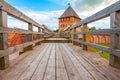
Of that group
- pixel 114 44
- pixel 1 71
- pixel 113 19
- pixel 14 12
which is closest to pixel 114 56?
pixel 114 44

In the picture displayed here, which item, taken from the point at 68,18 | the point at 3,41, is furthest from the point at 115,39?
the point at 68,18

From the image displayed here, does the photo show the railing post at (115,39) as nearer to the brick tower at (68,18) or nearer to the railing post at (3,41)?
the railing post at (3,41)

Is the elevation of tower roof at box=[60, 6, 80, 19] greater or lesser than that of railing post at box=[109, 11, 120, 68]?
greater

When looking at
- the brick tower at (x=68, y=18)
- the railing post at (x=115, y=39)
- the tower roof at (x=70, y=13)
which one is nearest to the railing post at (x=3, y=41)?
the railing post at (x=115, y=39)

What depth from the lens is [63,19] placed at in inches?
1879

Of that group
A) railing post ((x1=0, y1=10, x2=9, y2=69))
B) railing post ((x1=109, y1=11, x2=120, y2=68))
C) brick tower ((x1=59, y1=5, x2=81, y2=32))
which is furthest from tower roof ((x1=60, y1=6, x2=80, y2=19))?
railing post ((x1=0, y1=10, x2=9, y2=69))

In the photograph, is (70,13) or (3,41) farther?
(70,13)

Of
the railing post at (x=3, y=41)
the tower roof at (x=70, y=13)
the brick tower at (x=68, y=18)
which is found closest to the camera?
the railing post at (x=3, y=41)

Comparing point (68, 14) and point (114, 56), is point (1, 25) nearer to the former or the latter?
point (114, 56)

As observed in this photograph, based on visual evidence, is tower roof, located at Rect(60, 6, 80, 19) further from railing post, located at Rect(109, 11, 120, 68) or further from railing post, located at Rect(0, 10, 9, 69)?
railing post, located at Rect(0, 10, 9, 69)

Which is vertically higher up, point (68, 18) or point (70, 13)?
point (70, 13)

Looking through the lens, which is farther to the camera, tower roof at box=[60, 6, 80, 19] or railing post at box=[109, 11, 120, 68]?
tower roof at box=[60, 6, 80, 19]

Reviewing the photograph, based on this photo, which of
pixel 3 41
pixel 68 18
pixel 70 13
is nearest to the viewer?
→ pixel 3 41

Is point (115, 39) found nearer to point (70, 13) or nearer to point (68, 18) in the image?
point (68, 18)
